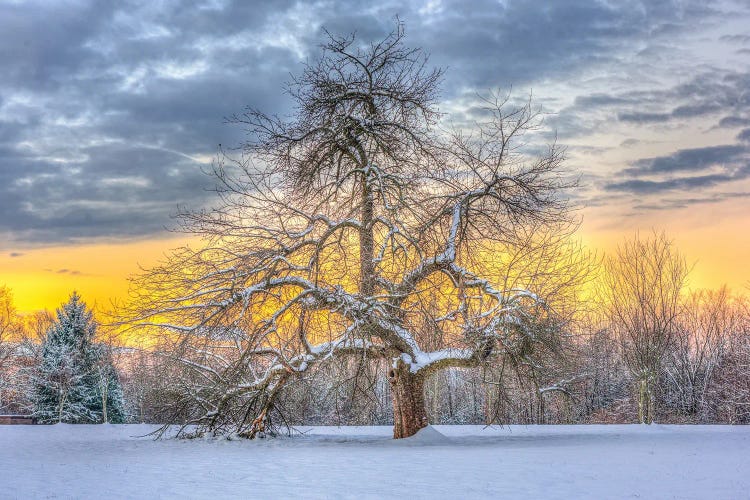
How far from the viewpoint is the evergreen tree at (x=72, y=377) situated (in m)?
33.6

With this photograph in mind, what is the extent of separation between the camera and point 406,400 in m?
16.1

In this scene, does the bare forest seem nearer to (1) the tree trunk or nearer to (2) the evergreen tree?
(1) the tree trunk

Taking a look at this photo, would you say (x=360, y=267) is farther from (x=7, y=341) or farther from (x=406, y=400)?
(x=7, y=341)

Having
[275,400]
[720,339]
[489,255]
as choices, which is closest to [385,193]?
[489,255]

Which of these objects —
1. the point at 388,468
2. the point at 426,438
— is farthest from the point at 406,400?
the point at 388,468

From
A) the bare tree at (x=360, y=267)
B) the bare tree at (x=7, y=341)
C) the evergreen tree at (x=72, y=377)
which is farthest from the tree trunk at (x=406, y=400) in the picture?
the bare tree at (x=7, y=341)

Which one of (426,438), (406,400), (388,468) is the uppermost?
(406,400)

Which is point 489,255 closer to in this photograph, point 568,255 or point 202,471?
point 568,255

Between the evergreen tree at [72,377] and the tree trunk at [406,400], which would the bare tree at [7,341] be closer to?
the evergreen tree at [72,377]

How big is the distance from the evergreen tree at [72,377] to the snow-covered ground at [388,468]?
17.1m

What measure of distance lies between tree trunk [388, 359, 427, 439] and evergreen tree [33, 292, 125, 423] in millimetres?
21230

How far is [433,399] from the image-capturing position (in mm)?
37656

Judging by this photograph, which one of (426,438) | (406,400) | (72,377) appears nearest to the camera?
(426,438)

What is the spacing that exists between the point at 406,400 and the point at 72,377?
24.5 metres
